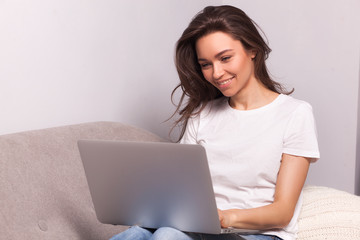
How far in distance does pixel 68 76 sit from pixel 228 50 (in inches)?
23.9

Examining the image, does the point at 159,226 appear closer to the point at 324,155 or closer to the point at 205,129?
the point at 205,129

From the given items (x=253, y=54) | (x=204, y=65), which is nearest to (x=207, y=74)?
(x=204, y=65)

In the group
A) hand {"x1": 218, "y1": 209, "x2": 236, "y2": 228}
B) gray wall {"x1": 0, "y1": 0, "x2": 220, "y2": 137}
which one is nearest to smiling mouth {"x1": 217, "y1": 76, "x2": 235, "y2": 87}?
hand {"x1": 218, "y1": 209, "x2": 236, "y2": 228}

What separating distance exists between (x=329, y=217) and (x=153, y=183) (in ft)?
2.13

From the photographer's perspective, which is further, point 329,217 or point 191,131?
point 191,131

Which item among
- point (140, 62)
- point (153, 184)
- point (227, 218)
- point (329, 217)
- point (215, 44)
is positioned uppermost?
point (215, 44)

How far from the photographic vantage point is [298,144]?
1.36 m

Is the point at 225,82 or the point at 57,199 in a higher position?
the point at 225,82

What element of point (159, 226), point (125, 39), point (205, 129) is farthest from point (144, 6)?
point (159, 226)

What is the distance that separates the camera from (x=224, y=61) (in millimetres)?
1426

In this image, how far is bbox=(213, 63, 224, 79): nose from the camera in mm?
1410

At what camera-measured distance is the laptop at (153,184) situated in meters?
1.01

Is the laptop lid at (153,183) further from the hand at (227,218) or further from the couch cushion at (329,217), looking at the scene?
the couch cushion at (329,217)

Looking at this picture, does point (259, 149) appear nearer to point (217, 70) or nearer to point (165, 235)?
point (217, 70)
